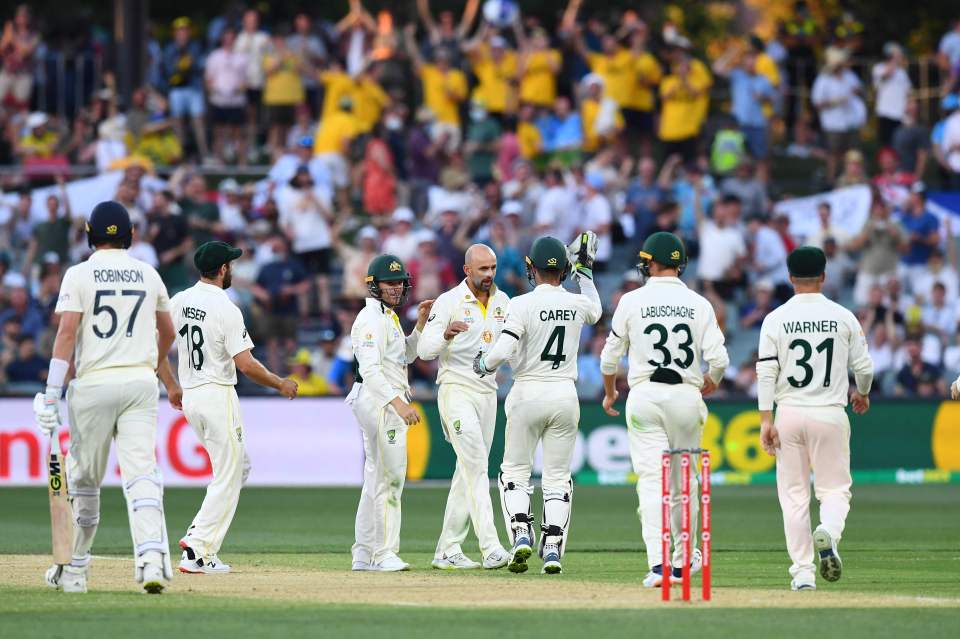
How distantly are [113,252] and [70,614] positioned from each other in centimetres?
254

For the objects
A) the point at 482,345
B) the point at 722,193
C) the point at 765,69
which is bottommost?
the point at 482,345

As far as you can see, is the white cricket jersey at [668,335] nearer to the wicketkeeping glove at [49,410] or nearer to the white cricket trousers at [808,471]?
the white cricket trousers at [808,471]

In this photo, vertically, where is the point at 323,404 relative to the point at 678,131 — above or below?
below

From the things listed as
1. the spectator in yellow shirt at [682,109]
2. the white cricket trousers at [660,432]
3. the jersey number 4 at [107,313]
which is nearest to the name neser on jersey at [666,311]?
the white cricket trousers at [660,432]

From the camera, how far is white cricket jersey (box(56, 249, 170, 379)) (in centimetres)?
1139

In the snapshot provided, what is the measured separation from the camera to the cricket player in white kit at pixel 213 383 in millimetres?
13266

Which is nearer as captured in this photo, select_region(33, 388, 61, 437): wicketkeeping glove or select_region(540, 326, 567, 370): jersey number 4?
select_region(33, 388, 61, 437): wicketkeeping glove

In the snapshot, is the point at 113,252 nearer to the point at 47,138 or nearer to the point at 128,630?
the point at 128,630

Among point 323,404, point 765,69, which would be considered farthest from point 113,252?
point 765,69

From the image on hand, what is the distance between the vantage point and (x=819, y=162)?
3148 cm

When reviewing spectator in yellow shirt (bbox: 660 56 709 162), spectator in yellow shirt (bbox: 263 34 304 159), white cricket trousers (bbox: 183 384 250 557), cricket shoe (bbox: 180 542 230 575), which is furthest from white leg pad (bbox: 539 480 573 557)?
spectator in yellow shirt (bbox: 263 34 304 159)

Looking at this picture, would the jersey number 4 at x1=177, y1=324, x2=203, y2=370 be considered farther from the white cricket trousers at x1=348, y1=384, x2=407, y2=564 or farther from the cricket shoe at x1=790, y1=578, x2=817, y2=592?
the cricket shoe at x1=790, y1=578, x2=817, y2=592

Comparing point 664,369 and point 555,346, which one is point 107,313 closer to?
point 555,346

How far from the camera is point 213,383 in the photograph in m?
13.4
